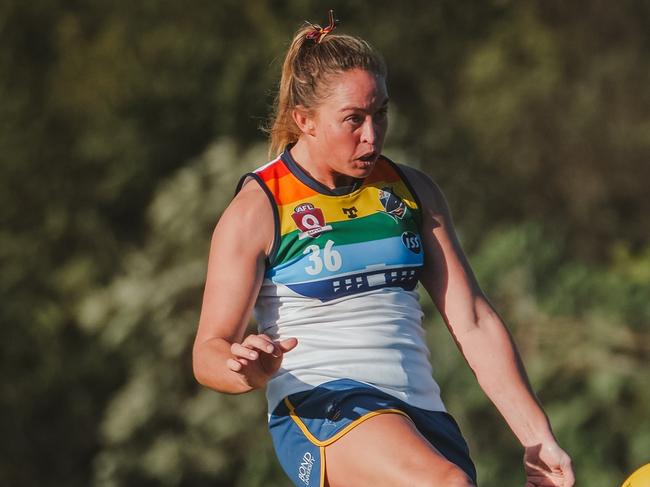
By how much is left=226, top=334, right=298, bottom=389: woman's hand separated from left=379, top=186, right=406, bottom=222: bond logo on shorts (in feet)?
2.67

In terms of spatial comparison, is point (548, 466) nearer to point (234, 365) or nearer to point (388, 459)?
point (388, 459)

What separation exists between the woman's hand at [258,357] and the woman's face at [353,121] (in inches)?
30.9

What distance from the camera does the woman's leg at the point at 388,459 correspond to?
11.8 feet

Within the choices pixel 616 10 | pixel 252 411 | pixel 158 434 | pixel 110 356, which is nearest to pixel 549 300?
pixel 252 411

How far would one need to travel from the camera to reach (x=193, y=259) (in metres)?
12.0

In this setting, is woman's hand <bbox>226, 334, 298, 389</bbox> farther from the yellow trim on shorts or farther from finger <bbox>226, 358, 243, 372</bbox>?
the yellow trim on shorts

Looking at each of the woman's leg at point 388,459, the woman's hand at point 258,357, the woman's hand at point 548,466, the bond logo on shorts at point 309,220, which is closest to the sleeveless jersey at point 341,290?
the bond logo on shorts at point 309,220

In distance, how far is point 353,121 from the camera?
402 cm

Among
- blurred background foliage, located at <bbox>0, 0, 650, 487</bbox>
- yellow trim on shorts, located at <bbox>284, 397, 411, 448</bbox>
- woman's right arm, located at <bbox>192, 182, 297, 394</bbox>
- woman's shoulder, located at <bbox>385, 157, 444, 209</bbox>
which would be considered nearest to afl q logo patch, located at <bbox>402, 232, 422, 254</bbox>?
woman's shoulder, located at <bbox>385, 157, 444, 209</bbox>

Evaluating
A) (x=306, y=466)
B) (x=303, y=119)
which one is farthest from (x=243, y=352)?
(x=303, y=119)

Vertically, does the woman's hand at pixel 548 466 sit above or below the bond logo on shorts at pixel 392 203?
below

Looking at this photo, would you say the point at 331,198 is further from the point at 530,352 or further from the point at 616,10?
the point at 616,10

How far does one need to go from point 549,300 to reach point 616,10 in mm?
7102

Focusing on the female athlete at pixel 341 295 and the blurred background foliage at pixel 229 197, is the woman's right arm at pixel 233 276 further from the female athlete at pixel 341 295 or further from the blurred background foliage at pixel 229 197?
the blurred background foliage at pixel 229 197
